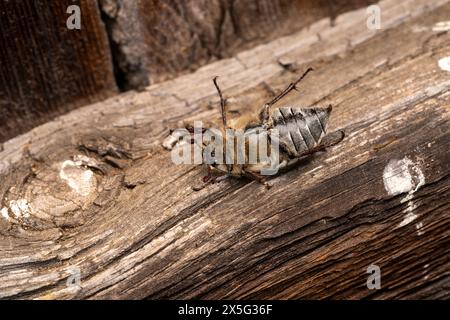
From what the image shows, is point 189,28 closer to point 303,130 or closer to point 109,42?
point 109,42

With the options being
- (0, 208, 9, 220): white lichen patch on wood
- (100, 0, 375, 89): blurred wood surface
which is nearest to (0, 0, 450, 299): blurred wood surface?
(0, 208, 9, 220): white lichen patch on wood

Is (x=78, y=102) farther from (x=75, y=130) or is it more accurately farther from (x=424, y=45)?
(x=424, y=45)

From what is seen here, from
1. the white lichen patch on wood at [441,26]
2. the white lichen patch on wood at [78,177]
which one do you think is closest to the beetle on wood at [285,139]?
the white lichen patch on wood at [78,177]

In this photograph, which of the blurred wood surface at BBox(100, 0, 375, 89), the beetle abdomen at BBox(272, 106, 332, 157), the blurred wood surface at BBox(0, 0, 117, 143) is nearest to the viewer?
the beetle abdomen at BBox(272, 106, 332, 157)

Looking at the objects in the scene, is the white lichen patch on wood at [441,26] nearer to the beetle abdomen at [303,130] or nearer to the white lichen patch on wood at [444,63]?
the white lichen patch on wood at [444,63]

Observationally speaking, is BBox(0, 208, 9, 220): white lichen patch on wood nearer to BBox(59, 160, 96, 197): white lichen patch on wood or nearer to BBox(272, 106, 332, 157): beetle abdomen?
BBox(59, 160, 96, 197): white lichen patch on wood
